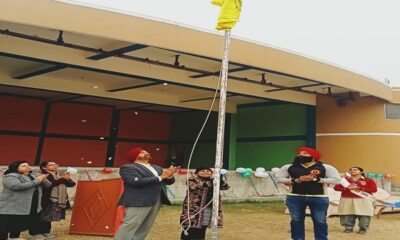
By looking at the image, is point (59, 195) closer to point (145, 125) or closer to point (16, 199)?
point (16, 199)

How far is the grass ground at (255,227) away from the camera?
22.5 feet

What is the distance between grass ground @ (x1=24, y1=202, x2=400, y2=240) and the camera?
22.5ft

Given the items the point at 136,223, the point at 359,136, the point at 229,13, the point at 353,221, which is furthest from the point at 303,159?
the point at 359,136

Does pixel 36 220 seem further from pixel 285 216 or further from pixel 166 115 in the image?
pixel 166 115

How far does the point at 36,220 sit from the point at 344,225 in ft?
19.7

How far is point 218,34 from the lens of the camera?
10.4 meters

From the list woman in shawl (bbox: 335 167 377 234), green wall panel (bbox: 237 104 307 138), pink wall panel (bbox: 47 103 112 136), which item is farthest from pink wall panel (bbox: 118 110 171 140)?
woman in shawl (bbox: 335 167 377 234)

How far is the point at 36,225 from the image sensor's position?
6.07 meters

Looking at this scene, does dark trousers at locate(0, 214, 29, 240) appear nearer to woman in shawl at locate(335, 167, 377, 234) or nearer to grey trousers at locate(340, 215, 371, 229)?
woman in shawl at locate(335, 167, 377, 234)

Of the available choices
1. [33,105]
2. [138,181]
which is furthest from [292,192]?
[33,105]

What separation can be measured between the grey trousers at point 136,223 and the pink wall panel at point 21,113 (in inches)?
606

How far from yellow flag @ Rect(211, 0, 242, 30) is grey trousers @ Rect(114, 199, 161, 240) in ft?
8.51

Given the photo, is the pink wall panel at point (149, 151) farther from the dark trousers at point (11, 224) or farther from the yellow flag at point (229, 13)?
the yellow flag at point (229, 13)

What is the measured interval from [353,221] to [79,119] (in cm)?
1549
